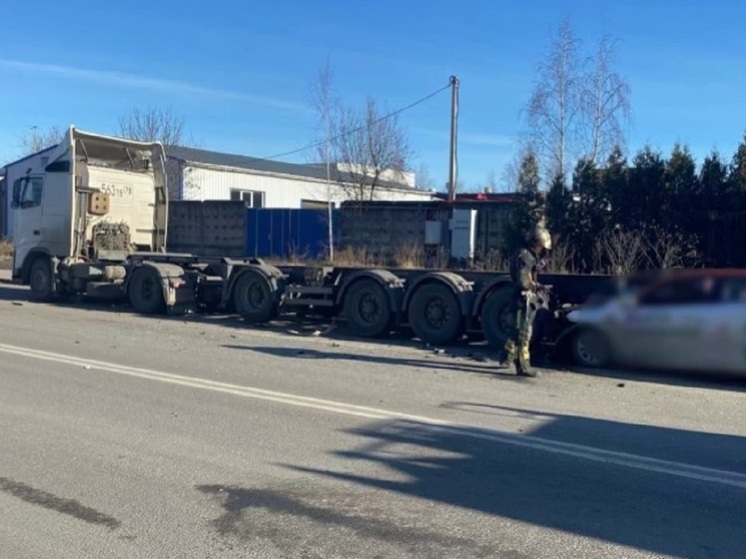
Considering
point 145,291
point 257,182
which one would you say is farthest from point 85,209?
point 257,182

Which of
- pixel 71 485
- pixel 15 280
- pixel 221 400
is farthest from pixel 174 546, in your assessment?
pixel 15 280

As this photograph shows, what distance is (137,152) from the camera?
20.0 metres

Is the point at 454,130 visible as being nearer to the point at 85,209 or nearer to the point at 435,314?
the point at 85,209

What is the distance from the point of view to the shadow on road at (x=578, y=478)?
201 inches

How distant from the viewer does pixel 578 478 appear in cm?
614

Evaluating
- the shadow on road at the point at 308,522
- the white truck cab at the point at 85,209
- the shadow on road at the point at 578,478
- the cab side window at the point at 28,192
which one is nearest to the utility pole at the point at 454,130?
the white truck cab at the point at 85,209

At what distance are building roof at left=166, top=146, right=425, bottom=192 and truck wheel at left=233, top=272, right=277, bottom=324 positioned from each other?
23247mm

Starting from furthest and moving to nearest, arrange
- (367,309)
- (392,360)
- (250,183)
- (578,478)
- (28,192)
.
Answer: (250,183) < (28,192) < (367,309) < (392,360) < (578,478)

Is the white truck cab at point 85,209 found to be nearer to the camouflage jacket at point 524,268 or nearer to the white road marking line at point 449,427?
the white road marking line at point 449,427

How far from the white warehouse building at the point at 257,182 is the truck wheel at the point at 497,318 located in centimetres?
2395

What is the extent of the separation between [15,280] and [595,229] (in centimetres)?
1324

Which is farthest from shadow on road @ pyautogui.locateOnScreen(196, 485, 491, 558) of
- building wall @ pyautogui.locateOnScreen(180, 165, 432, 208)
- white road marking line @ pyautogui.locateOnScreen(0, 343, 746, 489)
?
building wall @ pyautogui.locateOnScreen(180, 165, 432, 208)

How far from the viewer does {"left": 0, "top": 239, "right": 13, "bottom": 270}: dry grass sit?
32.4 metres

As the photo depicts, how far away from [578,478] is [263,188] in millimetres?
38996
